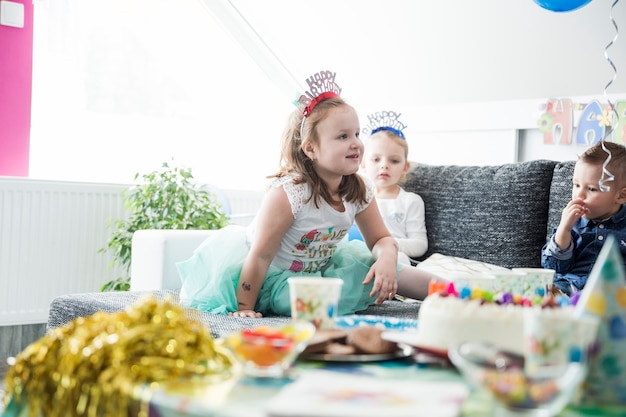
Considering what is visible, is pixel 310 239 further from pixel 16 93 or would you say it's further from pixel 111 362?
pixel 16 93

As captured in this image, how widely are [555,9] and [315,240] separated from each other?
1062mm

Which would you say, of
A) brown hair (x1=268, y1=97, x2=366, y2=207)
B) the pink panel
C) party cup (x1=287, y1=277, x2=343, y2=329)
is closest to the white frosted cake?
party cup (x1=287, y1=277, x2=343, y2=329)

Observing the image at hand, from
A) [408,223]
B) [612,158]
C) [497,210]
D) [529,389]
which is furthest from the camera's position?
[408,223]

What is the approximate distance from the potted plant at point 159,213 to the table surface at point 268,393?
2.64m

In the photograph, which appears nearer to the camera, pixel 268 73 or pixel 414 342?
pixel 414 342

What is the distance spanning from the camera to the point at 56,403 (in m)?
1.00

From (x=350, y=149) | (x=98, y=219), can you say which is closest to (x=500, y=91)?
(x=350, y=149)

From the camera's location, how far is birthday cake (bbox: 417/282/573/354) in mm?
1050

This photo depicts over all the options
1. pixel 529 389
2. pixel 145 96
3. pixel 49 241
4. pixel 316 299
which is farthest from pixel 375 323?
pixel 145 96

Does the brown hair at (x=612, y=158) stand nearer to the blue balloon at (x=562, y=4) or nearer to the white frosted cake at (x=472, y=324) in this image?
the blue balloon at (x=562, y=4)

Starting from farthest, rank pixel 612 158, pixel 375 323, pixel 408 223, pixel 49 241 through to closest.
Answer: pixel 49 241 → pixel 408 223 → pixel 612 158 → pixel 375 323

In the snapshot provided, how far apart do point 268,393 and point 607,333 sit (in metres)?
0.38

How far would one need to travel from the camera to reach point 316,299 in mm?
1209

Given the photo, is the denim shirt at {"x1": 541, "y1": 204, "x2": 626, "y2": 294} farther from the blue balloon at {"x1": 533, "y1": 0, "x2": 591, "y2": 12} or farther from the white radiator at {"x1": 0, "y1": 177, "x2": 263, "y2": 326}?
the white radiator at {"x1": 0, "y1": 177, "x2": 263, "y2": 326}
